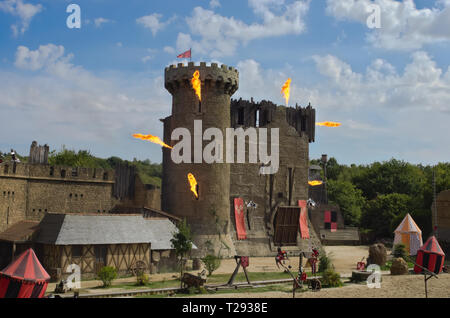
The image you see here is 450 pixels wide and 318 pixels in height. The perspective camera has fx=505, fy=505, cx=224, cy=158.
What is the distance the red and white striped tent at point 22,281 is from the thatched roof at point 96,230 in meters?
9.20

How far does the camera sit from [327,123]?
39812mm

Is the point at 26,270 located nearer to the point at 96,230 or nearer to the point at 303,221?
the point at 96,230

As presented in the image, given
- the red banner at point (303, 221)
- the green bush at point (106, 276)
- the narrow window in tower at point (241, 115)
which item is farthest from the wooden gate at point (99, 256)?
the red banner at point (303, 221)

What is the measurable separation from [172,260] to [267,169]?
13726 millimetres

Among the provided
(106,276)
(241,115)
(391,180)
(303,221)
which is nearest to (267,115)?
(241,115)

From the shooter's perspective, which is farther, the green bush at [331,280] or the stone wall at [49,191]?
the stone wall at [49,191]

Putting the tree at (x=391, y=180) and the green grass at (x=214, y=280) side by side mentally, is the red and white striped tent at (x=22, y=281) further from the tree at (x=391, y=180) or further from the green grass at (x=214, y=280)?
the tree at (x=391, y=180)

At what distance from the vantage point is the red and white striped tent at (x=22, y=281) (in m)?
17.7

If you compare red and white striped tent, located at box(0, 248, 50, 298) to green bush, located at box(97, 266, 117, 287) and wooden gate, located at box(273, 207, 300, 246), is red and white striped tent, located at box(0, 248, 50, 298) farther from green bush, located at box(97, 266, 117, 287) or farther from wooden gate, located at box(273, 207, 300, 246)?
wooden gate, located at box(273, 207, 300, 246)

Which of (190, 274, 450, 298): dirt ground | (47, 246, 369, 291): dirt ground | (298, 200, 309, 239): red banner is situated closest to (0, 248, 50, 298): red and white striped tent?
(47, 246, 369, 291): dirt ground

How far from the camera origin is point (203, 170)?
3747 centimetres

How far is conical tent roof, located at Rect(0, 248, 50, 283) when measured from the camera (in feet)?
58.3

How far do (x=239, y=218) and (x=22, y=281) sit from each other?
23.9 meters
